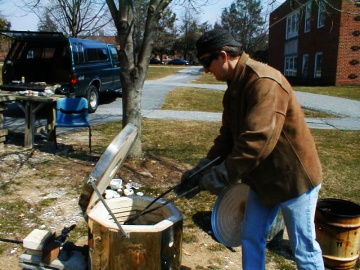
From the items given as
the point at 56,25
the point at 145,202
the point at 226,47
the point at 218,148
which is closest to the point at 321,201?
the point at 218,148

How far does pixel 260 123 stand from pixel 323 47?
2301cm

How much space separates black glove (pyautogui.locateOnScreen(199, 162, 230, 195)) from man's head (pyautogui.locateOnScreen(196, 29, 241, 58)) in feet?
2.16

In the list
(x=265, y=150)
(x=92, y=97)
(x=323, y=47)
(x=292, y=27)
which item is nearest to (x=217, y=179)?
(x=265, y=150)

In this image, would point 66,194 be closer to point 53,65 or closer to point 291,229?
point 291,229

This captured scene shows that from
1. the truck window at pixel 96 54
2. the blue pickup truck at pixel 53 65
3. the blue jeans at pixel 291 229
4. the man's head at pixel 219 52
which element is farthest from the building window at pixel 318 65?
the man's head at pixel 219 52

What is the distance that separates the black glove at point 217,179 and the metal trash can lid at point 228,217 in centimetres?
66

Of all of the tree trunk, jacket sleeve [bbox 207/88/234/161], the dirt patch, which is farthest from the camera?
the tree trunk

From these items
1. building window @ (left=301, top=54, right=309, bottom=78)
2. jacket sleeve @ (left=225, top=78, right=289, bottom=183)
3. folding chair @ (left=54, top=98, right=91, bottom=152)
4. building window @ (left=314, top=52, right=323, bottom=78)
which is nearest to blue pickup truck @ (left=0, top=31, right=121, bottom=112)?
folding chair @ (left=54, top=98, right=91, bottom=152)

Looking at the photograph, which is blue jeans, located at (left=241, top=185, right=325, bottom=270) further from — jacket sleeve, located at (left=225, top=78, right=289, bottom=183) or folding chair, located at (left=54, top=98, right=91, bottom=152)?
folding chair, located at (left=54, top=98, right=91, bottom=152)

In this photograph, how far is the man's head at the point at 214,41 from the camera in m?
2.29

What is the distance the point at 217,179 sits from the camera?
2324mm

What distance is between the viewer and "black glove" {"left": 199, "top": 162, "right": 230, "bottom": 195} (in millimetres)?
2299

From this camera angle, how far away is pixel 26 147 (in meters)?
6.95

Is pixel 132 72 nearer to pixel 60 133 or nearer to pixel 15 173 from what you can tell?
pixel 15 173
